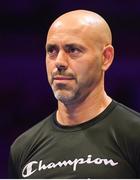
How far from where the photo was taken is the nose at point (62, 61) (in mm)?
1509

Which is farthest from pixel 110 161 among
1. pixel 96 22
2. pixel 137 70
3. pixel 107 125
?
pixel 137 70

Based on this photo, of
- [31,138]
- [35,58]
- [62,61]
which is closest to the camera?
[62,61]

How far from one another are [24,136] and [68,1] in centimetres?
106

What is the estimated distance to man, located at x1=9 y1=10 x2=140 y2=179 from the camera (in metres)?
1.48

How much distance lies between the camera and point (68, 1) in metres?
2.57

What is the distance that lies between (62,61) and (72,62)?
3 cm

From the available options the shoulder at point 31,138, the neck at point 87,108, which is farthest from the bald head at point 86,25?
the shoulder at point 31,138

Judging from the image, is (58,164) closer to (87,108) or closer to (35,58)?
(87,108)

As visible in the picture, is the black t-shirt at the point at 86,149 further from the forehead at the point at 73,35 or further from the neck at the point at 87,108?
the forehead at the point at 73,35

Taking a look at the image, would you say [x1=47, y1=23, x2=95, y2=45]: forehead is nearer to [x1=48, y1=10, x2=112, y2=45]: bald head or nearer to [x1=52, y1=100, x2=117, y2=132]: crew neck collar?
[x1=48, y1=10, x2=112, y2=45]: bald head

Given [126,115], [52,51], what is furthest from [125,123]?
[52,51]

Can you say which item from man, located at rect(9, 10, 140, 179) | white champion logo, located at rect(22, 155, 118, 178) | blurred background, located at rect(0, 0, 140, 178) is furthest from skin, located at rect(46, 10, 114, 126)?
blurred background, located at rect(0, 0, 140, 178)

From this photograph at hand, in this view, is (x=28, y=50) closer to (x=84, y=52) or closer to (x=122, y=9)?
(x=122, y=9)

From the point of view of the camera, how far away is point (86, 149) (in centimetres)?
152
